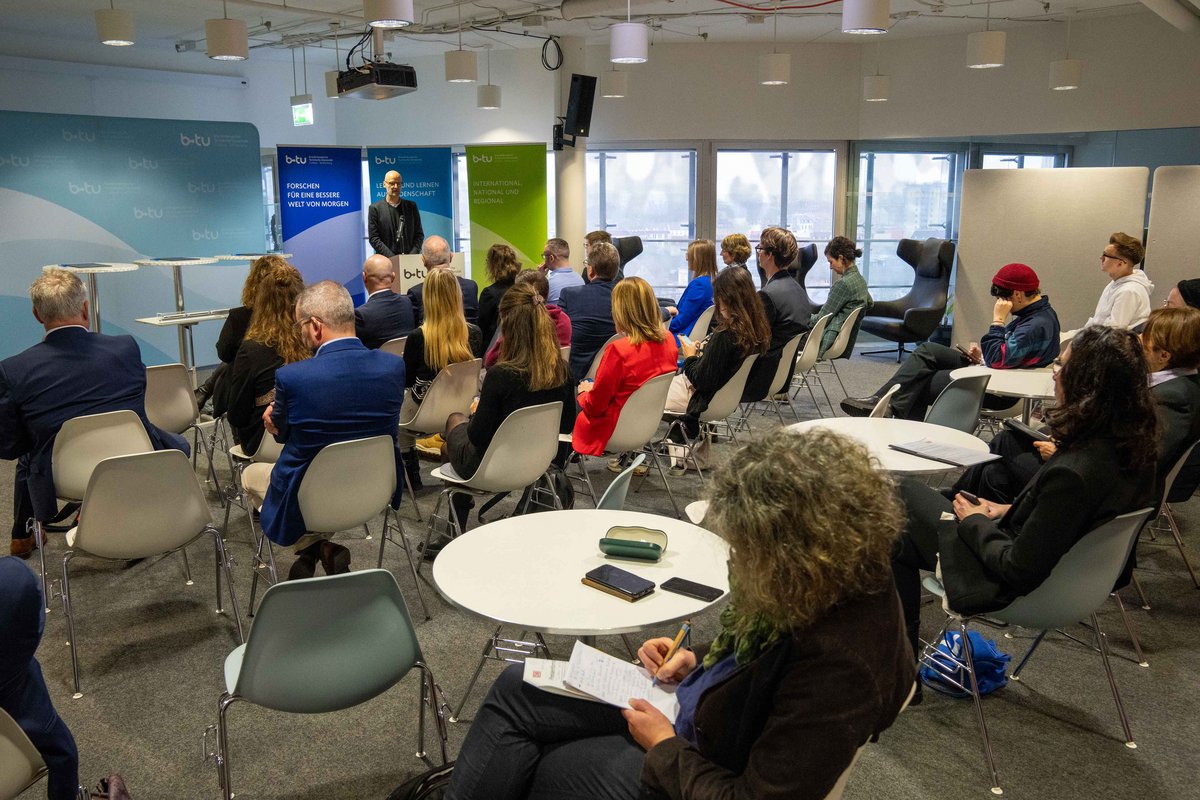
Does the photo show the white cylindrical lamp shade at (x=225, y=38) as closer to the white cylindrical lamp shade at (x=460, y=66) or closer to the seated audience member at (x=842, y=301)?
the white cylindrical lamp shade at (x=460, y=66)

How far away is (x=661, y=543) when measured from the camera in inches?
95.9

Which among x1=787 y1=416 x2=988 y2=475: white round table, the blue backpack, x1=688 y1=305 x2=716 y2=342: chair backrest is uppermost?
x1=688 y1=305 x2=716 y2=342: chair backrest

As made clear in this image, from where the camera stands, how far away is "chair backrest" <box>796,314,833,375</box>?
6465mm

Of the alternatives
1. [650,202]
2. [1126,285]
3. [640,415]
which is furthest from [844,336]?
[650,202]

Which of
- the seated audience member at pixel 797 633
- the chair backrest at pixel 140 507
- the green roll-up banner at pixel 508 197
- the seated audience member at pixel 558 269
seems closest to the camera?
the seated audience member at pixel 797 633

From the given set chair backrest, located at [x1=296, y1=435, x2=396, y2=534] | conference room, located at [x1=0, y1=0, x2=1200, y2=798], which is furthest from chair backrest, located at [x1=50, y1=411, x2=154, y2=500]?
chair backrest, located at [x1=296, y1=435, x2=396, y2=534]

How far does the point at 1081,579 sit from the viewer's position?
8.66ft

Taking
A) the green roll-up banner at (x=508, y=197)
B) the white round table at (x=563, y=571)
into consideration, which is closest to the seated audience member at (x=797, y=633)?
the white round table at (x=563, y=571)

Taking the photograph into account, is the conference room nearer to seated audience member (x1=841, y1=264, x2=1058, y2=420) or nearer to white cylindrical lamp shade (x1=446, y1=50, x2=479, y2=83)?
white cylindrical lamp shade (x1=446, y1=50, x2=479, y2=83)

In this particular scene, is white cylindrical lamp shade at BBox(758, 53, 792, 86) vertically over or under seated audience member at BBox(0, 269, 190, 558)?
over

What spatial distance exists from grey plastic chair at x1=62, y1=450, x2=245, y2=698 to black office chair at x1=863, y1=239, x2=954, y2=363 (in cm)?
747

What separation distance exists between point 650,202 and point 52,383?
883cm

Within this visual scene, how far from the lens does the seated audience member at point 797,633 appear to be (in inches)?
58.5

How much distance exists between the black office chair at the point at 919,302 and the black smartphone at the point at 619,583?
758 cm
